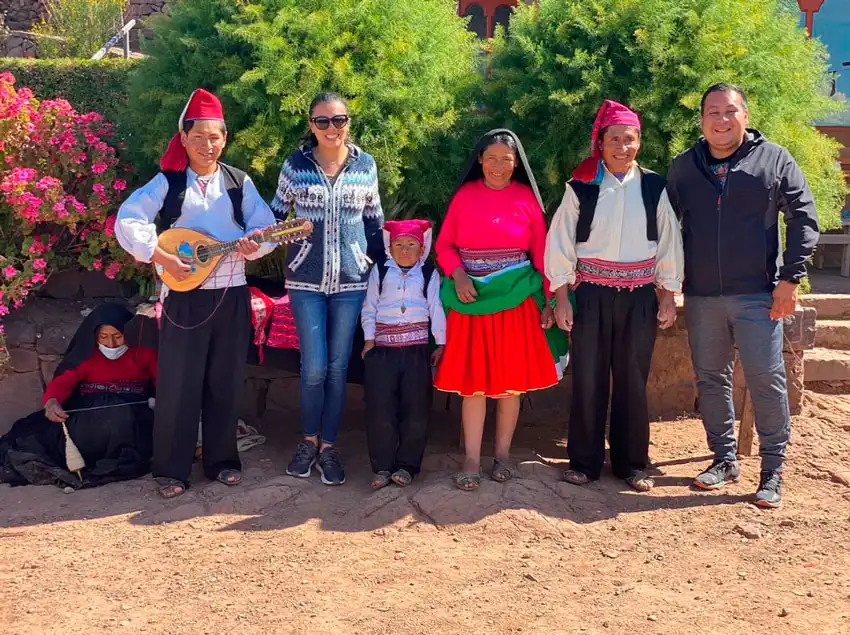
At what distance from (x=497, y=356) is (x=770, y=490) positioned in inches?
57.3

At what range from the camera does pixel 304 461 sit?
445 centimetres

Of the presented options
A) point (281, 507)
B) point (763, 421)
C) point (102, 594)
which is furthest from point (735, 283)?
point (102, 594)

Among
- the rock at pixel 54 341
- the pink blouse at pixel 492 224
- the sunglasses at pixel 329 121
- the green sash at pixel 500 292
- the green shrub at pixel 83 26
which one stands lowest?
the rock at pixel 54 341

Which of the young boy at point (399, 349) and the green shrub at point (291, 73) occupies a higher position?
the green shrub at point (291, 73)

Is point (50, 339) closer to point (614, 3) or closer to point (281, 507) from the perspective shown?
point (281, 507)

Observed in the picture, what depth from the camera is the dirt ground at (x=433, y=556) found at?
3.13m

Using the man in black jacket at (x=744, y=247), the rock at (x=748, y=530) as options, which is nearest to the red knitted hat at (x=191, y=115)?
the man in black jacket at (x=744, y=247)

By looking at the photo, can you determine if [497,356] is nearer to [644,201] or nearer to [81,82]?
[644,201]

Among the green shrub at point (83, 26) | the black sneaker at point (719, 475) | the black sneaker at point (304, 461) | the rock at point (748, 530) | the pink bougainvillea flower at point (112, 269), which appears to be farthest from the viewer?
the green shrub at point (83, 26)

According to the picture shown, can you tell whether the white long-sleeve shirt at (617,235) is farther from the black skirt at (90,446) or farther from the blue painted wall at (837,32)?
the blue painted wall at (837,32)

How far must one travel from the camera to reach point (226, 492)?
14.1 ft

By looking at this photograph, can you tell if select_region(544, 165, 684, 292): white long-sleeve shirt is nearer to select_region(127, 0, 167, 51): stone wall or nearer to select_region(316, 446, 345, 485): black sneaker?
select_region(316, 446, 345, 485): black sneaker

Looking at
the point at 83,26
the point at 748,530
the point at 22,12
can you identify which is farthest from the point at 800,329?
the point at 22,12

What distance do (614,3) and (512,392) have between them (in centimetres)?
238
